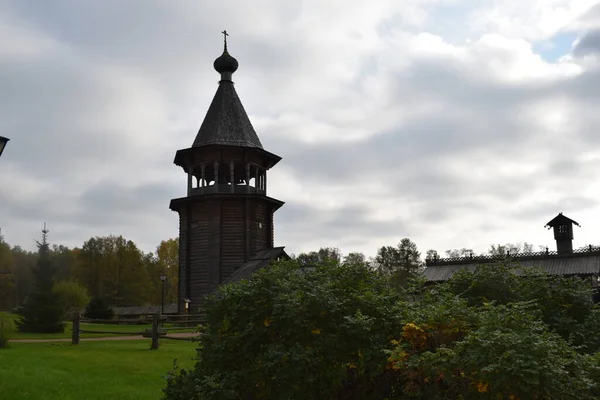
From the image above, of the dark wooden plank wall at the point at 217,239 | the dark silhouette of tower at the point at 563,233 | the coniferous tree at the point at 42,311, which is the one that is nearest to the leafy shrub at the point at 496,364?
the dark wooden plank wall at the point at 217,239

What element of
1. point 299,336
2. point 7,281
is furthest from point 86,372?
point 7,281

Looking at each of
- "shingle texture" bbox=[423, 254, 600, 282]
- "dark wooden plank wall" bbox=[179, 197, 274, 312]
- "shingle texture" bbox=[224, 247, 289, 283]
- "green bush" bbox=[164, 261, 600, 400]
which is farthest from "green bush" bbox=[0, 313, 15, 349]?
"shingle texture" bbox=[423, 254, 600, 282]

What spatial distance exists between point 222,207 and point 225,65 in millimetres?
11087

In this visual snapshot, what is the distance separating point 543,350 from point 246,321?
380 cm

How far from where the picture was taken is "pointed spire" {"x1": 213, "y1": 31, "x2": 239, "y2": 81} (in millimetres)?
38406

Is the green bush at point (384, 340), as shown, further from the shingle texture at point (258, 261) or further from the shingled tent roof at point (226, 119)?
the shingled tent roof at point (226, 119)

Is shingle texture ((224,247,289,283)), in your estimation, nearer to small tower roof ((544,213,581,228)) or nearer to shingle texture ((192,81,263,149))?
shingle texture ((192,81,263,149))

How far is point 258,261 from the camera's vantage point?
3181 cm

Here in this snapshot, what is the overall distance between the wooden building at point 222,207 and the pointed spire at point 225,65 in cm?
352

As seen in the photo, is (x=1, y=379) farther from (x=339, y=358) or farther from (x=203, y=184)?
(x=203, y=184)

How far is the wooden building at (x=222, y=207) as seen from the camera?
3297 cm

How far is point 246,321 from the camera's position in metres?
7.52

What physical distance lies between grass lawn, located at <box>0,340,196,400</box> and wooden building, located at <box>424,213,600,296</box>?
738 inches

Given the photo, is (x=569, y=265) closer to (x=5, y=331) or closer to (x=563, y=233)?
(x=563, y=233)
